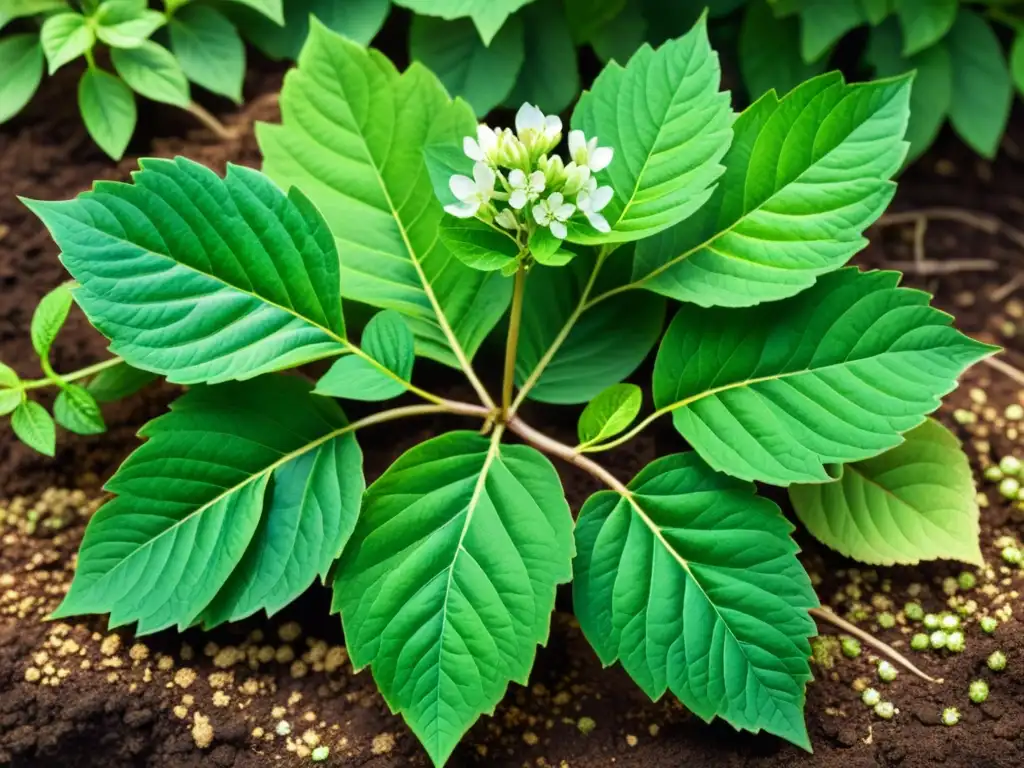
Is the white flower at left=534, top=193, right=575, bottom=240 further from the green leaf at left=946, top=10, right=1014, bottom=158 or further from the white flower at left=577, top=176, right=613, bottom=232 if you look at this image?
the green leaf at left=946, top=10, right=1014, bottom=158

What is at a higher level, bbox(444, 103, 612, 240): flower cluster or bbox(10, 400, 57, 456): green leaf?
bbox(444, 103, 612, 240): flower cluster

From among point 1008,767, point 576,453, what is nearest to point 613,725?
point 576,453

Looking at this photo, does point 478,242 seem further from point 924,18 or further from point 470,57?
point 924,18

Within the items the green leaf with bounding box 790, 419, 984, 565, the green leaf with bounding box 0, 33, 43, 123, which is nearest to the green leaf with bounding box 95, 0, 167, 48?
the green leaf with bounding box 0, 33, 43, 123

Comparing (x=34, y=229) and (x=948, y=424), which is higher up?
(x=34, y=229)

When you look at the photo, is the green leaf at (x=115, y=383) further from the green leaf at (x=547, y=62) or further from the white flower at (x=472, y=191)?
the green leaf at (x=547, y=62)

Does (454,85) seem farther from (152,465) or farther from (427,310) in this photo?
(152,465)

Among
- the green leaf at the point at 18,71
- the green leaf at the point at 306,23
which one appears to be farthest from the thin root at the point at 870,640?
the green leaf at the point at 18,71
